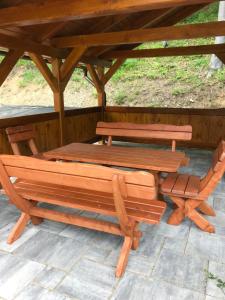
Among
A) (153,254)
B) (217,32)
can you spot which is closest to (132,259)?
(153,254)

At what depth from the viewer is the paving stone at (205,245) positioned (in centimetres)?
214

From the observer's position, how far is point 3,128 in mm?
3842

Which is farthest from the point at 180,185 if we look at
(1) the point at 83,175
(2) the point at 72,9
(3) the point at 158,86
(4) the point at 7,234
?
(3) the point at 158,86

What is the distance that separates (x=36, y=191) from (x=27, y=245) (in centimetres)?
49

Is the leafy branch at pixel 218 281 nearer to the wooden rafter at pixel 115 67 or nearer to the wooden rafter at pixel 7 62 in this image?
the wooden rafter at pixel 7 62

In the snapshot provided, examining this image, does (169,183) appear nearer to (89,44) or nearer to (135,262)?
(135,262)

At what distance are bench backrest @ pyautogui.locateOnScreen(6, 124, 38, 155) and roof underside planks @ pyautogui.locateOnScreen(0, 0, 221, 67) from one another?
→ 1170 mm

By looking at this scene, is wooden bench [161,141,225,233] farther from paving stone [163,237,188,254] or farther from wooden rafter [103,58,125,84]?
wooden rafter [103,58,125,84]

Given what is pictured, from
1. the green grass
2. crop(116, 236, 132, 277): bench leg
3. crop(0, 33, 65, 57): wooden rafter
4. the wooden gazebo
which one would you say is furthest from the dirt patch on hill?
crop(116, 236, 132, 277): bench leg

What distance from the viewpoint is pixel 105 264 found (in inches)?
79.9

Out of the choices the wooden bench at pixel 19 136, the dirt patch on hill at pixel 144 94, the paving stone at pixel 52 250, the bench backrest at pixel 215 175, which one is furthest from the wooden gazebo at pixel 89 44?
the dirt patch on hill at pixel 144 94

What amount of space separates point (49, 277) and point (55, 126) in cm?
358

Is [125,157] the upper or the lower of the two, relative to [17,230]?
upper

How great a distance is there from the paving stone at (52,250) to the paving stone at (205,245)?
97cm
